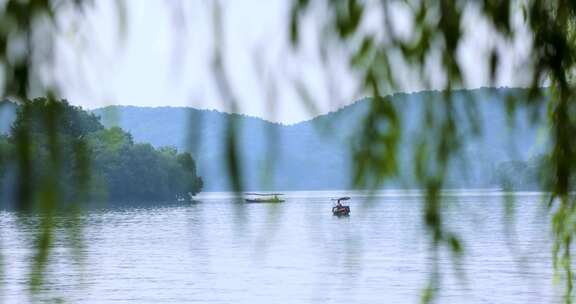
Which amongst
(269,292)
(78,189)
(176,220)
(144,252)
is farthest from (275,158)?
(176,220)

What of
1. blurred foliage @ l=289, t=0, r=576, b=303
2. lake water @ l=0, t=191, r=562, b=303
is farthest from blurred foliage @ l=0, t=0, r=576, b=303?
lake water @ l=0, t=191, r=562, b=303

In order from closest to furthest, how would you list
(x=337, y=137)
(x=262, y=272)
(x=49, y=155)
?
(x=49, y=155)
(x=337, y=137)
(x=262, y=272)

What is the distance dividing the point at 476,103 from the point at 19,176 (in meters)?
0.86

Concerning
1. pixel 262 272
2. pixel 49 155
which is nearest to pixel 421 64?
pixel 49 155

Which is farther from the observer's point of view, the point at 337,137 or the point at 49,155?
the point at 337,137

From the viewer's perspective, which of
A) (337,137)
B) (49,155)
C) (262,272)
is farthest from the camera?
(262,272)

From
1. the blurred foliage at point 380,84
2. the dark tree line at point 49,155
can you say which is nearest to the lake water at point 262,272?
the blurred foliage at point 380,84

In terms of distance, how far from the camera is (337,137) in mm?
1776

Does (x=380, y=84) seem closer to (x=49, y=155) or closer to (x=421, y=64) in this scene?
(x=421, y=64)

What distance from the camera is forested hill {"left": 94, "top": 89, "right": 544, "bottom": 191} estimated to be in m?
1.58

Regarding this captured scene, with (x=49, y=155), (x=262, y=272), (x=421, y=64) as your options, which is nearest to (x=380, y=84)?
(x=421, y=64)

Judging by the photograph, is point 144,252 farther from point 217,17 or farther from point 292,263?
point 217,17

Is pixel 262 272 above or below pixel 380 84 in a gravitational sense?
below

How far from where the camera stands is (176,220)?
84.2 metres
